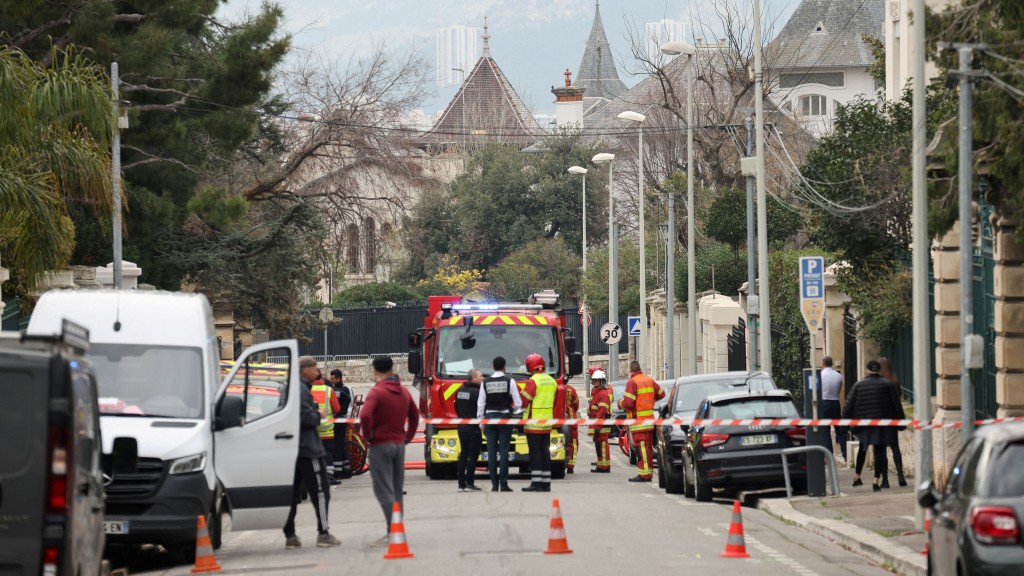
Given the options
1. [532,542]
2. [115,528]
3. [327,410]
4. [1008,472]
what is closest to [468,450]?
[327,410]

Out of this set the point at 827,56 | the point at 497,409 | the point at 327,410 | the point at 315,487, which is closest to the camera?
the point at 315,487

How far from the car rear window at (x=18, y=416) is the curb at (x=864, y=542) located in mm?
7166

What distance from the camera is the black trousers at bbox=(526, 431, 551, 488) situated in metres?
21.7

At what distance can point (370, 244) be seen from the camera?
1945 inches

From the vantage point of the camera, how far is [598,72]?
14738cm

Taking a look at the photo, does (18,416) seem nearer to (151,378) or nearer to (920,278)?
(151,378)

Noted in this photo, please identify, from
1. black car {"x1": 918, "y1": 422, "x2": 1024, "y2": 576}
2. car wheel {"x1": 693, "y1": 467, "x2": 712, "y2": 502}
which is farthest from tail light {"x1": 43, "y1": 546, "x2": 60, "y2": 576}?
car wheel {"x1": 693, "y1": 467, "x2": 712, "y2": 502}

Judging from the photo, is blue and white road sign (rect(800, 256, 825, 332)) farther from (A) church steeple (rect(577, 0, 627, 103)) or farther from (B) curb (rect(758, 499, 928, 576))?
(A) church steeple (rect(577, 0, 627, 103))

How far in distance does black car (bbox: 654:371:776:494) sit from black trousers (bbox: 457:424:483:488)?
2684 millimetres

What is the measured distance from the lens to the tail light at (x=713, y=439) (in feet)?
66.6

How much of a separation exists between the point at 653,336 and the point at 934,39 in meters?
42.6

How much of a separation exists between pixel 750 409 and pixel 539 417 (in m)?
2.96

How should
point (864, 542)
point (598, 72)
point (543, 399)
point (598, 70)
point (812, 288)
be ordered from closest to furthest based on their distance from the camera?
point (864, 542) → point (543, 399) → point (812, 288) → point (598, 72) → point (598, 70)

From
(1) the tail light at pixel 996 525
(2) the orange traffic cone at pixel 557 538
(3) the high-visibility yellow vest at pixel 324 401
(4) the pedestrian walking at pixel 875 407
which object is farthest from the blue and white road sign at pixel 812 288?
(1) the tail light at pixel 996 525
